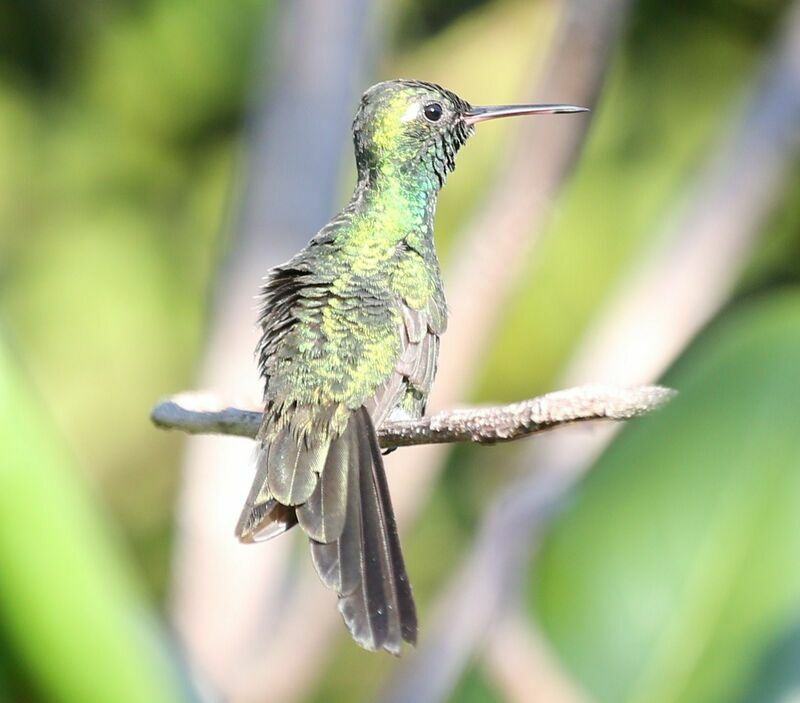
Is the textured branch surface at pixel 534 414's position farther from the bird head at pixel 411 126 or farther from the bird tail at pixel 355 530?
the bird head at pixel 411 126

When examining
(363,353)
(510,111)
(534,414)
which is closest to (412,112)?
(510,111)

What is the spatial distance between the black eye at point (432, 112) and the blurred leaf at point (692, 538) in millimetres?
632

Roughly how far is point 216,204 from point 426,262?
3399mm

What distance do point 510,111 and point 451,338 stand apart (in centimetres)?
94

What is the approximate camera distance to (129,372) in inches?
212

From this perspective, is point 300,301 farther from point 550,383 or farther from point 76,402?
point 76,402

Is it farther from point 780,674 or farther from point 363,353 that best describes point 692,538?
point 363,353

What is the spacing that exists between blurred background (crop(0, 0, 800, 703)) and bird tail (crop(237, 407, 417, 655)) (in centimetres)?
26

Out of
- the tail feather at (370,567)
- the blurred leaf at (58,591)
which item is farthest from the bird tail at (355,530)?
the blurred leaf at (58,591)

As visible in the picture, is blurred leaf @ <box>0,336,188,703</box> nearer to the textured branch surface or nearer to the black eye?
the textured branch surface

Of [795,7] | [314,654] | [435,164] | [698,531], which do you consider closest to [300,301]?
[435,164]

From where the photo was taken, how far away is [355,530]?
1616mm

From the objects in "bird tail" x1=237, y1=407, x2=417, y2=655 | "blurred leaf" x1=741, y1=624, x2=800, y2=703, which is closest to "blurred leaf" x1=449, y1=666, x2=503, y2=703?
"blurred leaf" x1=741, y1=624, x2=800, y2=703

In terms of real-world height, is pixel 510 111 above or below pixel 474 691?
above
